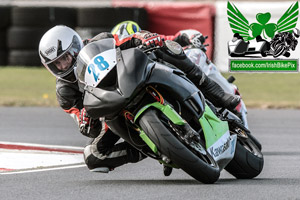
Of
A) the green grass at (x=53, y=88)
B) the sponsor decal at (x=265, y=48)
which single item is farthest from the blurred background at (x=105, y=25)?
the sponsor decal at (x=265, y=48)

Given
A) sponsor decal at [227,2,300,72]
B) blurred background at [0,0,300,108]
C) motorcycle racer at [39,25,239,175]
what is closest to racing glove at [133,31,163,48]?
motorcycle racer at [39,25,239,175]

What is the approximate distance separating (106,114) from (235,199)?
44.4 inches

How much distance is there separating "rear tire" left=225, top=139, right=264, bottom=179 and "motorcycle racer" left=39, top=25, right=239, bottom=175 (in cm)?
54

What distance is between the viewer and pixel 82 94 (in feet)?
22.2

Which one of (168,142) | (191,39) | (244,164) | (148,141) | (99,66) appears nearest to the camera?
(168,142)

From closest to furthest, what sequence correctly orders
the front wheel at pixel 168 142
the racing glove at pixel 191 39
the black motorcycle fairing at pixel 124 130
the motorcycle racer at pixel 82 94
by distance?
the front wheel at pixel 168 142, the black motorcycle fairing at pixel 124 130, the motorcycle racer at pixel 82 94, the racing glove at pixel 191 39

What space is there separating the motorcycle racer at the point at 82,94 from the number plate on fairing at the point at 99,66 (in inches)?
22.0

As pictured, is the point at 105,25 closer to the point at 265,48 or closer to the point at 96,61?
the point at 265,48

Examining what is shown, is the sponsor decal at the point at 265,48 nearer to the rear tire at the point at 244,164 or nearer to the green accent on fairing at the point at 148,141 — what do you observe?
the rear tire at the point at 244,164

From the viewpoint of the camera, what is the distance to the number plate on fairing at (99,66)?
557cm

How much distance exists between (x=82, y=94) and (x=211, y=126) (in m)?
1.37

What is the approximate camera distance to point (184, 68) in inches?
258

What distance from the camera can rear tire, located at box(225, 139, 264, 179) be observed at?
20.9 feet

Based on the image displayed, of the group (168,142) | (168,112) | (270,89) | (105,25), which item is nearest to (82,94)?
(168,112)
